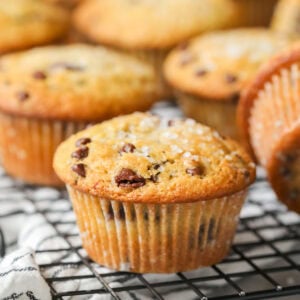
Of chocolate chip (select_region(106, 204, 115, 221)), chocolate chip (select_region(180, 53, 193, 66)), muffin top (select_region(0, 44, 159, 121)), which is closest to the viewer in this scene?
chocolate chip (select_region(106, 204, 115, 221))

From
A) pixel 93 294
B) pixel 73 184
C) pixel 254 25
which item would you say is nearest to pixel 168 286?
pixel 93 294

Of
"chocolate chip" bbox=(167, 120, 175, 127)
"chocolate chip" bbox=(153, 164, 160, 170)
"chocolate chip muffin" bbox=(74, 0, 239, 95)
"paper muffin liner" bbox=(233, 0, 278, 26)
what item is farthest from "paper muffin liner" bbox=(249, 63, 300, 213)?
"paper muffin liner" bbox=(233, 0, 278, 26)

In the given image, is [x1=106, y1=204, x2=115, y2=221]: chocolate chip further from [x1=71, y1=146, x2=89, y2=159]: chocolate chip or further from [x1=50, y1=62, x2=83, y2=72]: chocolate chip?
[x1=50, y1=62, x2=83, y2=72]: chocolate chip

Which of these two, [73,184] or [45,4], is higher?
[45,4]

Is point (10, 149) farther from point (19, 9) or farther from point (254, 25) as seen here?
point (254, 25)

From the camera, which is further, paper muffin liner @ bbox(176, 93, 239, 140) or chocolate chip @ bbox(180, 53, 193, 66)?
chocolate chip @ bbox(180, 53, 193, 66)

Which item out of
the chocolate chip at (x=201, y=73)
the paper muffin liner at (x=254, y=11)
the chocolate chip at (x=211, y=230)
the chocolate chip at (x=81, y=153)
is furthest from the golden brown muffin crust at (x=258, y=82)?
the paper muffin liner at (x=254, y=11)
